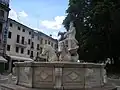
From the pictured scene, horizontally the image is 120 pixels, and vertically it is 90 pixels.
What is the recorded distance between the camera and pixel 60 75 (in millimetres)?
9633

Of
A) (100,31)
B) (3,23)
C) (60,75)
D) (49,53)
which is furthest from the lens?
(3,23)

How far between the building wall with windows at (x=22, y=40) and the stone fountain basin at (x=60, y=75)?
89.5 feet

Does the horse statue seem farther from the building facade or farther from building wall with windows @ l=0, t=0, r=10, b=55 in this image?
building wall with windows @ l=0, t=0, r=10, b=55

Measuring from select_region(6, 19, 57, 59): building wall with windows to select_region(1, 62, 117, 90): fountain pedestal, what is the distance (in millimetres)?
27281

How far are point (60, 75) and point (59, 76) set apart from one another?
71mm

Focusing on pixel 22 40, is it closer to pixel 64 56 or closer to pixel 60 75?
pixel 64 56

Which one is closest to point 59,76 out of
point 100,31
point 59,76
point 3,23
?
point 59,76

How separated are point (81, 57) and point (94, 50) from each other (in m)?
2.53

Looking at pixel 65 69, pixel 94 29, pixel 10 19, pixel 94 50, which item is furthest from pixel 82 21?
Answer: pixel 65 69

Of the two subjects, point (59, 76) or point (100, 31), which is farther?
point (100, 31)

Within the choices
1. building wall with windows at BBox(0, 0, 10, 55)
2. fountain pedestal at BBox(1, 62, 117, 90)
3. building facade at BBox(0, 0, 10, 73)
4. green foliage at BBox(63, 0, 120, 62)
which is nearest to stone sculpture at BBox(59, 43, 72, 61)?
fountain pedestal at BBox(1, 62, 117, 90)

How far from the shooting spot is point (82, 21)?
31.7 meters

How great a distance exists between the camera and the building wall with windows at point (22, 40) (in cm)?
3912

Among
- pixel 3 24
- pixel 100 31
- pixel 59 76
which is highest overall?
pixel 3 24
